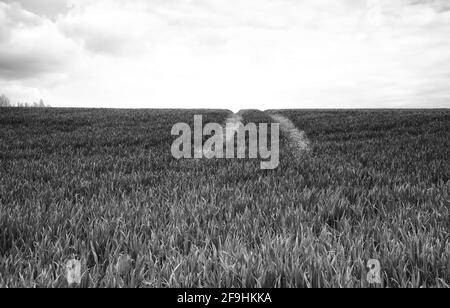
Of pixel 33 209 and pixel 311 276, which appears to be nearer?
pixel 311 276

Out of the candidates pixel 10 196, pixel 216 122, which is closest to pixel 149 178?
pixel 10 196

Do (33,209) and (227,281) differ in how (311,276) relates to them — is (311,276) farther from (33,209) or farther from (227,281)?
(33,209)

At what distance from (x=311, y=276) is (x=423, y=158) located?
7469 mm

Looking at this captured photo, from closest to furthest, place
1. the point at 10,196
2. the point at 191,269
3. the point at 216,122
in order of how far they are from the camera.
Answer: the point at 191,269, the point at 10,196, the point at 216,122

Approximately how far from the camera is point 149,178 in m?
6.45

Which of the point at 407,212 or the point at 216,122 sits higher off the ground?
the point at 216,122

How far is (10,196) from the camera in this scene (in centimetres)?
465
